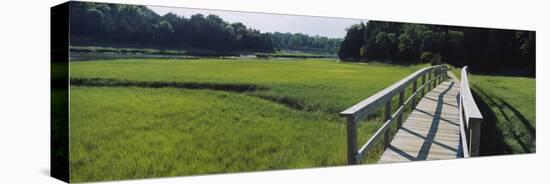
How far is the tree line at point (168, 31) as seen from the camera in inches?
229

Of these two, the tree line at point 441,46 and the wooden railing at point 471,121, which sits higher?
the tree line at point 441,46

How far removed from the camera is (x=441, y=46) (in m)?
8.26

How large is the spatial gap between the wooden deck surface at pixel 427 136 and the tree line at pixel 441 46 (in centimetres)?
70

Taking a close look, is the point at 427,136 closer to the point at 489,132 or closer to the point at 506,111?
the point at 489,132

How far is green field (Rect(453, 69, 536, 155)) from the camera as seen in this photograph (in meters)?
8.56

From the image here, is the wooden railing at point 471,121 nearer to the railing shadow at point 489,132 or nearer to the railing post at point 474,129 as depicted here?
the railing post at point 474,129

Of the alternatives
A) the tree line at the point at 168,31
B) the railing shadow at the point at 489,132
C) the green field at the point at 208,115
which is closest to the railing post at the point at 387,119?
the green field at the point at 208,115

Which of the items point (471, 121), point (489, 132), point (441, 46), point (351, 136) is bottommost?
point (489, 132)

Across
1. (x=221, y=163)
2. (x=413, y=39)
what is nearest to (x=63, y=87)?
(x=221, y=163)

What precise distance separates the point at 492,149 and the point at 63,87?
578 centimetres

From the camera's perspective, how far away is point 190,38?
6422mm

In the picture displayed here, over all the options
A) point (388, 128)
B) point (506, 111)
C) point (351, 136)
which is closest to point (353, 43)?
point (388, 128)

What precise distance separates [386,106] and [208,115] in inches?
85.0

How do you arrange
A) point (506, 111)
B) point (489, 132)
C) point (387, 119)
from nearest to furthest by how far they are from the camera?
point (387, 119)
point (489, 132)
point (506, 111)
